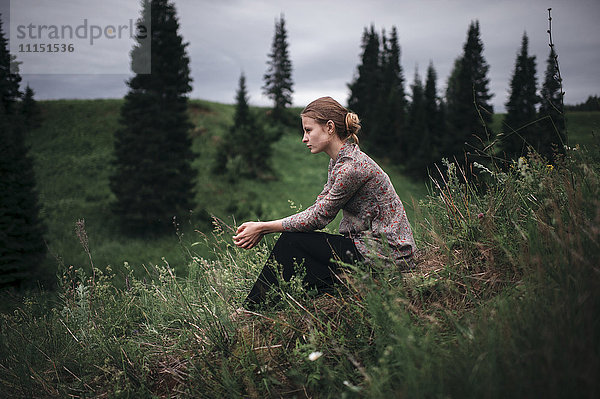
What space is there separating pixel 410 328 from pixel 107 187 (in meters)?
26.9

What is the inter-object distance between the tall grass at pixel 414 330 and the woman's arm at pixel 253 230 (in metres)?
0.45

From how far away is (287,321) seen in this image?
234cm

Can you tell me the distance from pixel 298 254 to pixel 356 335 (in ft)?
2.38

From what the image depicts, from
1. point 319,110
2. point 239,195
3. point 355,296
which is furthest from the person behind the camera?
point 239,195

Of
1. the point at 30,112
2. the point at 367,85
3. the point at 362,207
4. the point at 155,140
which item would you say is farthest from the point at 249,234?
the point at 367,85

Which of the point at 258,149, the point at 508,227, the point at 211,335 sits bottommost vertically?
the point at 211,335

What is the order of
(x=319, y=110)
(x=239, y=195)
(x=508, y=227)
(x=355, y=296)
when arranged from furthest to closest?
(x=239, y=195) < (x=319, y=110) < (x=508, y=227) < (x=355, y=296)

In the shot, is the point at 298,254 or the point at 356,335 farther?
the point at 298,254

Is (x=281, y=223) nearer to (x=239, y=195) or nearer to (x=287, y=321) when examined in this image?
(x=287, y=321)

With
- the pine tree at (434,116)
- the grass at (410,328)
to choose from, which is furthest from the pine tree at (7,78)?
the pine tree at (434,116)

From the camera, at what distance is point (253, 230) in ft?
8.88

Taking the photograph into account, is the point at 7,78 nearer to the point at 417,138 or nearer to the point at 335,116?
the point at 335,116

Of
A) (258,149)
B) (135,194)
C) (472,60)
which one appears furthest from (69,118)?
(472,60)

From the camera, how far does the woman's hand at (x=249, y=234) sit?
270 centimetres
